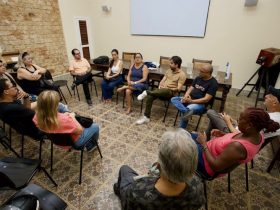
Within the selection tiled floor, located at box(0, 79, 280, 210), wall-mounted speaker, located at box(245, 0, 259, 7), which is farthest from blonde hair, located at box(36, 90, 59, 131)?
wall-mounted speaker, located at box(245, 0, 259, 7)

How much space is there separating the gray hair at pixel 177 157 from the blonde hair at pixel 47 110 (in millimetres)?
1147

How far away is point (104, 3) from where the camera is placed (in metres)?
5.05

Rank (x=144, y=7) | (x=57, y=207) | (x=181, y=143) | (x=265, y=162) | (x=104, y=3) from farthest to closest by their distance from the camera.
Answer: (x=104, y=3) → (x=144, y=7) → (x=265, y=162) → (x=57, y=207) → (x=181, y=143)

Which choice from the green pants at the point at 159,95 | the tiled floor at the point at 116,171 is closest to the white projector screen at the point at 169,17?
the green pants at the point at 159,95

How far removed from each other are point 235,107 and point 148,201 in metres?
3.25

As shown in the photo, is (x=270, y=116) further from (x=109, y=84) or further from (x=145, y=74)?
(x=109, y=84)

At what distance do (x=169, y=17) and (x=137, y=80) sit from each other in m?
2.14

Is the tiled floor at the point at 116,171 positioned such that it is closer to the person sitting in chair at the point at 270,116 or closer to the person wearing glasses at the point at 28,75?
the person sitting in chair at the point at 270,116

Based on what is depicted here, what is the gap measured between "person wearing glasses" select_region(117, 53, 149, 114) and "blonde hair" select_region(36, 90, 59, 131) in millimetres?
1757

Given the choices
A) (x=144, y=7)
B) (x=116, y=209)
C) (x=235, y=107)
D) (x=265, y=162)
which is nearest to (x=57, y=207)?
(x=116, y=209)

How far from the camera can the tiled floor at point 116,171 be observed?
161 centimetres

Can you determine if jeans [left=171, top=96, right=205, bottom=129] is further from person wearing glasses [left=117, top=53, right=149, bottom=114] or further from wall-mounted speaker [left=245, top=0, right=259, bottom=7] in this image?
wall-mounted speaker [left=245, top=0, right=259, bottom=7]

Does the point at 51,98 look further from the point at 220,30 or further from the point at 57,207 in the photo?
the point at 220,30

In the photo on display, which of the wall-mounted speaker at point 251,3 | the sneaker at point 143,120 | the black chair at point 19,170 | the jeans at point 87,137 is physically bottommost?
the sneaker at point 143,120
